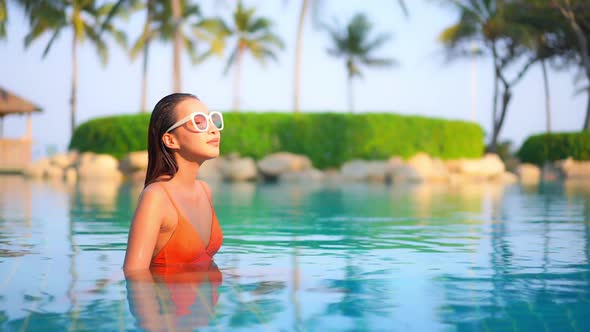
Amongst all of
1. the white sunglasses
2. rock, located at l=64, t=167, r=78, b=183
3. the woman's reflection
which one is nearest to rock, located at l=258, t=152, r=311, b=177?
rock, located at l=64, t=167, r=78, b=183

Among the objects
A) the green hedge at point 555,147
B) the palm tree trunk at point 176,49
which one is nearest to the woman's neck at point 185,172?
the palm tree trunk at point 176,49

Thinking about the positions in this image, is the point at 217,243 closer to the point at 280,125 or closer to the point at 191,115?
the point at 191,115

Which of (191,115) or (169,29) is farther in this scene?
(169,29)

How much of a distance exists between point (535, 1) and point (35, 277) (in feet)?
135

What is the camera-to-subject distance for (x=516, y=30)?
41.1 meters

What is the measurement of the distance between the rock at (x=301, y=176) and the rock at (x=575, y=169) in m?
13.4

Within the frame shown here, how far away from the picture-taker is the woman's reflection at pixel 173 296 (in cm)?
346

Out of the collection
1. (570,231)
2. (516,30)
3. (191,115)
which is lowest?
(570,231)

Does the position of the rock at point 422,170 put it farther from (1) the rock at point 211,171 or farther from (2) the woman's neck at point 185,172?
(2) the woman's neck at point 185,172

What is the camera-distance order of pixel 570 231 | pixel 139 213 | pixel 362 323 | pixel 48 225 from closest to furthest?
pixel 362 323 < pixel 139 213 < pixel 570 231 < pixel 48 225

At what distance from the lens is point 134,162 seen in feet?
107

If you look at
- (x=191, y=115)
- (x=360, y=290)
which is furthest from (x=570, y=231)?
(x=191, y=115)

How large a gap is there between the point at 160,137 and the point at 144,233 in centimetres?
61

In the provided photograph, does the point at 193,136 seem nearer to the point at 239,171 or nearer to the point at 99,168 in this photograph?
the point at 239,171
